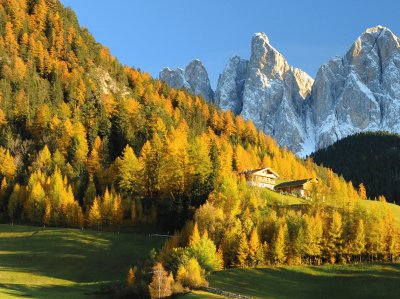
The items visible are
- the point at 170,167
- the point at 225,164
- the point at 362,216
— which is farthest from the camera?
the point at 225,164

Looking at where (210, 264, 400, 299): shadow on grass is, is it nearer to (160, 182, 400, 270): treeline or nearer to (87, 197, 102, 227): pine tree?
(160, 182, 400, 270): treeline

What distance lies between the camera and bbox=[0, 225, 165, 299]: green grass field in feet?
233

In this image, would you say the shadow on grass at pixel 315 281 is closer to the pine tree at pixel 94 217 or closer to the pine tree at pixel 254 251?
the pine tree at pixel 254 251

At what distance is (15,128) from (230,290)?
108533 mm

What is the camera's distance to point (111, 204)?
11131 cm

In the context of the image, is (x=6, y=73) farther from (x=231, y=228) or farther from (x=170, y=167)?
(x=231, y=228)

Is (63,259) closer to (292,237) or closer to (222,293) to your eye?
(222,293)

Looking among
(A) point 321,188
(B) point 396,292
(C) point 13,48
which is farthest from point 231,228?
(C) point 13,48

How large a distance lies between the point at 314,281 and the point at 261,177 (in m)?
73.7

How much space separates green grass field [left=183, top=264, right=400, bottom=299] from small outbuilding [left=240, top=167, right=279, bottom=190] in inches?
2348

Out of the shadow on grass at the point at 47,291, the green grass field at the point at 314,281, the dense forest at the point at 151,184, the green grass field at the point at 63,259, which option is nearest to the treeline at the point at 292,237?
the dense forest at the point at 151,184

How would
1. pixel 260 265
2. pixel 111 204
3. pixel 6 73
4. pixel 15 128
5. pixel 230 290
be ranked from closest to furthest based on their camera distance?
pixel 230 290 < pixel 260 265 < pixel 111 204 < pixel 15 128 < pixel 6 73

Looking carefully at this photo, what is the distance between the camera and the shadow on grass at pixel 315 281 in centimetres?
7119

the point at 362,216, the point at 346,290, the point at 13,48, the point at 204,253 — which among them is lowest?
the point at 346,290
